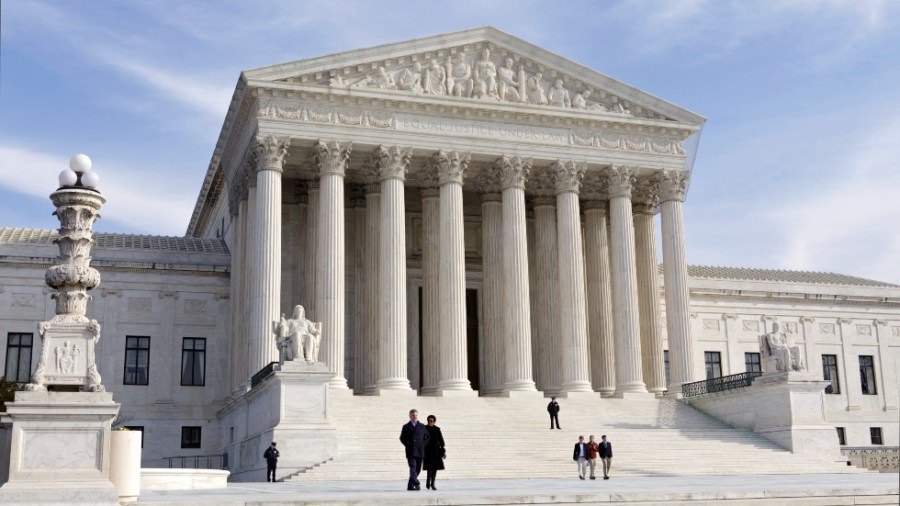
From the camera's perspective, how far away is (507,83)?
47531 mm

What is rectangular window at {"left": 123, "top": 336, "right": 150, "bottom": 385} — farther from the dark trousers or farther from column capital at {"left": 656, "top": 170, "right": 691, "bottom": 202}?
the dark trousers

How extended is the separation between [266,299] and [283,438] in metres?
10.3

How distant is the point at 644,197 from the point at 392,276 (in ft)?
51.5

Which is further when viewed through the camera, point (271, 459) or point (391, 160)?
point (391, 160)

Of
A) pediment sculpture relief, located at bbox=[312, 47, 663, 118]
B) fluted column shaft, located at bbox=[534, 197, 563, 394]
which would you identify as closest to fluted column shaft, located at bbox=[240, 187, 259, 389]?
pediment sculpture relief, located at bbox=[312, 47, 663, 118]

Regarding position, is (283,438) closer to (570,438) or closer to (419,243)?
(570,438)

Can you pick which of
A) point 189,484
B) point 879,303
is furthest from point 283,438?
point 879,303

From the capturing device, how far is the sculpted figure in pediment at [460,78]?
153ft

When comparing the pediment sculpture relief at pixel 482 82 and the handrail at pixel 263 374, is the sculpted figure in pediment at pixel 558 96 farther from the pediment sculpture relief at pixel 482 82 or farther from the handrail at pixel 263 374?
the handrail at pixel 263 374

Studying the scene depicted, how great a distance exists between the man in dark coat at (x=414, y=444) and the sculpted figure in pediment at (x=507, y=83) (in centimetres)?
2650

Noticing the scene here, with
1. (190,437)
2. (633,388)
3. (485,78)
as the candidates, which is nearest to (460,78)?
(485,78)

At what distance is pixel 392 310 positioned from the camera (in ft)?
143

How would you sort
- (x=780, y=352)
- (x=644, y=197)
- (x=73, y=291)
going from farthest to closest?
1. (x=644, y=197)
2. (x=780, y=352)
3. (x=73, y=291)

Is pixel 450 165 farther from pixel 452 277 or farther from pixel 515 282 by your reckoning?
pixel 515 282
